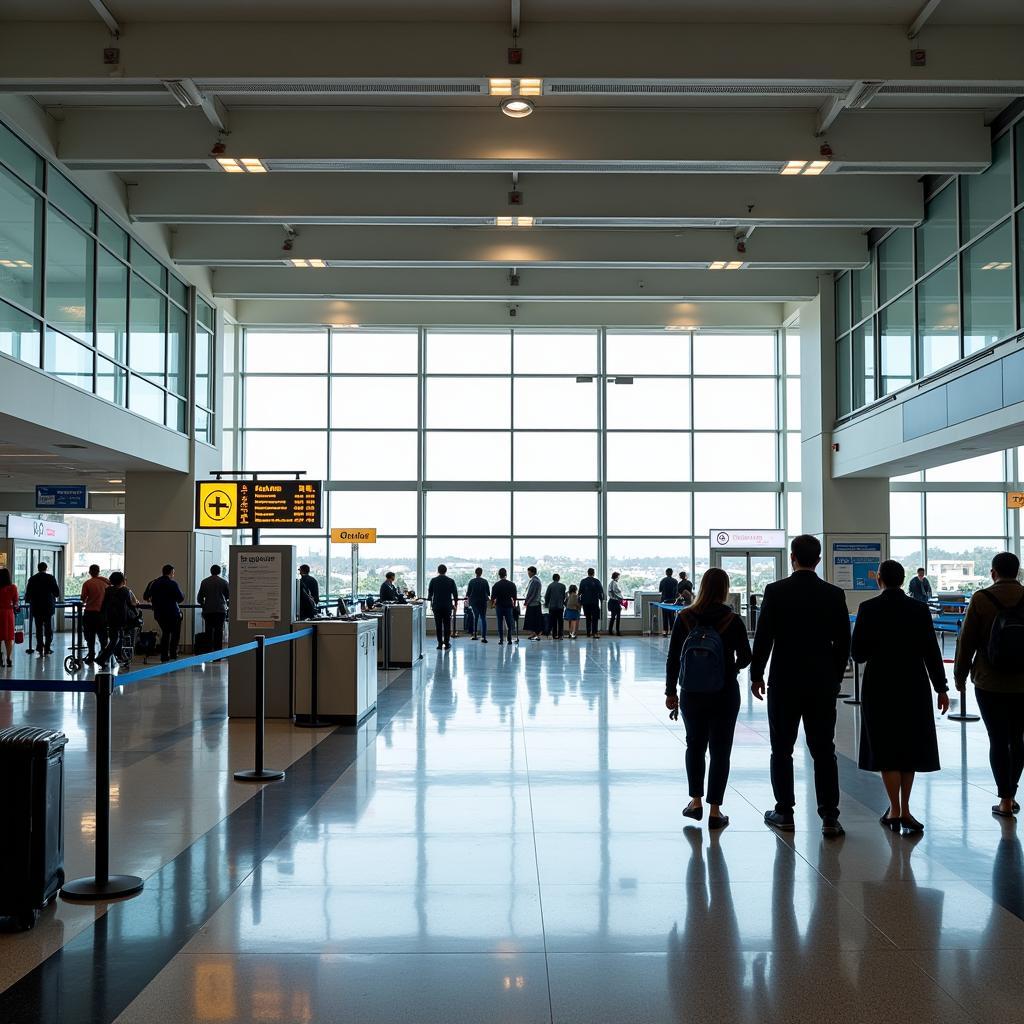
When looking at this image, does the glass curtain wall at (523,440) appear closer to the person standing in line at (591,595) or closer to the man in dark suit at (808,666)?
the person standing in line at (591,595)

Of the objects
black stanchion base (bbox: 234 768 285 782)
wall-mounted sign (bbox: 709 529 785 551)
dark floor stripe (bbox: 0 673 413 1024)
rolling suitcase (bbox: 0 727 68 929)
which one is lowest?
black stanchion base (bbox: 234 768 285 782)

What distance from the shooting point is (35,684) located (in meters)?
5.16

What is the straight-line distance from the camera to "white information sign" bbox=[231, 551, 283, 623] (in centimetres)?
1086

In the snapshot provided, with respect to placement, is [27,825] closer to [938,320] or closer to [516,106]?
[516,106]

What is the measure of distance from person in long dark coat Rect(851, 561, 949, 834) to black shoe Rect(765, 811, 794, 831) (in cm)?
55

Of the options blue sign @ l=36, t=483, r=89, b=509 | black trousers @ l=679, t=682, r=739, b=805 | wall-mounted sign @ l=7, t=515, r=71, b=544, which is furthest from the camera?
wall-mounted sign @ l=7, t=515, r=71, b=544

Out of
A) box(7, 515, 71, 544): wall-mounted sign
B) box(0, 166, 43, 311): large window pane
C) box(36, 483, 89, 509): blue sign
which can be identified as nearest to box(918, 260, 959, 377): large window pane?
box(0, 166, 43, 311): large window pane

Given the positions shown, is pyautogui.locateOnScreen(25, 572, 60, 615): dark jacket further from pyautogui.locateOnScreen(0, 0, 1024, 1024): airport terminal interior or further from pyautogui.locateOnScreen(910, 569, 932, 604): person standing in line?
pyautogui.locateOnScreen(910, 569, 932, 604): person standing in line

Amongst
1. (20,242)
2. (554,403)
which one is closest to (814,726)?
(20,242)

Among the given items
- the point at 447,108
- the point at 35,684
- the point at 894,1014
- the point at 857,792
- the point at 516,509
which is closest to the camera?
the point at 894,1014

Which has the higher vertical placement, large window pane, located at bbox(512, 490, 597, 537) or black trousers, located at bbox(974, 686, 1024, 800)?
large window pane, located at bbox(512, 490, 597, 537)

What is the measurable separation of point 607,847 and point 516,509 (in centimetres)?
2054

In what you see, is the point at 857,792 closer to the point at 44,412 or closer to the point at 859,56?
the point at 859,56

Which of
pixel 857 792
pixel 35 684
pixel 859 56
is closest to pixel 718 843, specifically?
pixel 857 792
